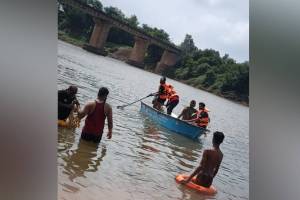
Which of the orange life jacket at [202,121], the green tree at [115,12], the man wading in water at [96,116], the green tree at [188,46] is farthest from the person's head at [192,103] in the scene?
the green tree at [115,12]

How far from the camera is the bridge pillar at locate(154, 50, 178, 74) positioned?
2.39 metres

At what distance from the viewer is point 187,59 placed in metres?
2.47

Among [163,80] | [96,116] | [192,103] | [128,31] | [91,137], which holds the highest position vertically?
[128,31]

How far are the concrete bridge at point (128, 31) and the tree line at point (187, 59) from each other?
0.08 ft

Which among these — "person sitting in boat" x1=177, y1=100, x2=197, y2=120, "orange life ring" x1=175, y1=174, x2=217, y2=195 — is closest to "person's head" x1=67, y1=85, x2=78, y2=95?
"orange life ring" x1=175, y1=174, x2=217, y2=195

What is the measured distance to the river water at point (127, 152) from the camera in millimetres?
2199

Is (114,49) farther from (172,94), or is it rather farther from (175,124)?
(175,124)

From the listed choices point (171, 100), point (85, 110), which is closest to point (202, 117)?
point (171, 100)

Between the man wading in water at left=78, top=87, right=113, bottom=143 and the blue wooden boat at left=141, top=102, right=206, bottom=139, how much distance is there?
81cm

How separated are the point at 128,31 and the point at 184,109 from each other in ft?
3.06

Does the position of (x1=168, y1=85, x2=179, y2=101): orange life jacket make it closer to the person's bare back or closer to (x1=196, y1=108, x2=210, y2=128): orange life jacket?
(x1=196, y1=108, x2=210, y2=128): orange life jacket
